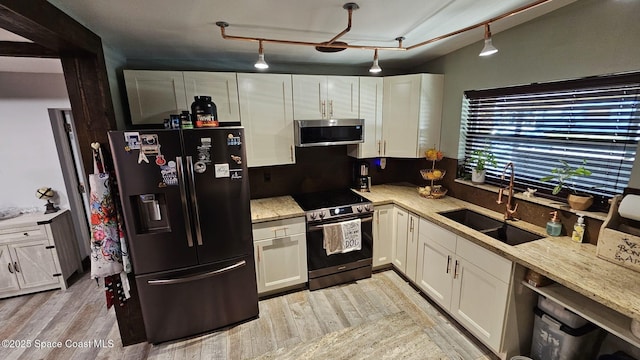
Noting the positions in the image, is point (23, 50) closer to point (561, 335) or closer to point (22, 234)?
point (22, 234)

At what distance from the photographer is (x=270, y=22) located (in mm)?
1803

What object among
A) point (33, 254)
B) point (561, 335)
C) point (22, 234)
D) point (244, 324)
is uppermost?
point (22, 234)

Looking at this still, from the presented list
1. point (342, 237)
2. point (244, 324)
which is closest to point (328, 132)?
point (342, 237)

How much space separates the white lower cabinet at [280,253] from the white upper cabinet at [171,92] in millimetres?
1138

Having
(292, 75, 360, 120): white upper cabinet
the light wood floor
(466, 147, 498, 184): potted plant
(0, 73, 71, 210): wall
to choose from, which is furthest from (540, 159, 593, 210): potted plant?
(0, 73, 71, 210): wall

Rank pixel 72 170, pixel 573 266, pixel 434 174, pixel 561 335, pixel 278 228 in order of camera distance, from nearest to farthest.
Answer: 1. pixel 573 266
2. pixel 561 335
3. pixel 278 228
4. pixel 434 174
5. pixel 72 170

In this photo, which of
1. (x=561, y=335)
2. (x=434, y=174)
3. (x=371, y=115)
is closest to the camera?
(x=561, y=335)

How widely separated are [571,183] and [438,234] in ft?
3.27

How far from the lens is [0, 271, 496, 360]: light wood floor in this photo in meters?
2.08

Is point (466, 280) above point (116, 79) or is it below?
below

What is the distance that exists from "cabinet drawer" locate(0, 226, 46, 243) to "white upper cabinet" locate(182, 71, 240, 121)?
6.82ft

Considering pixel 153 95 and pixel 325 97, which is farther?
pixel 325 97

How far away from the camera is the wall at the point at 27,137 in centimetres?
286

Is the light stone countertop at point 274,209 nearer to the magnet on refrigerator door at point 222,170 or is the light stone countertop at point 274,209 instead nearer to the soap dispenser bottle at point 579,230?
the magnet on refrigerator door at point 222,170
